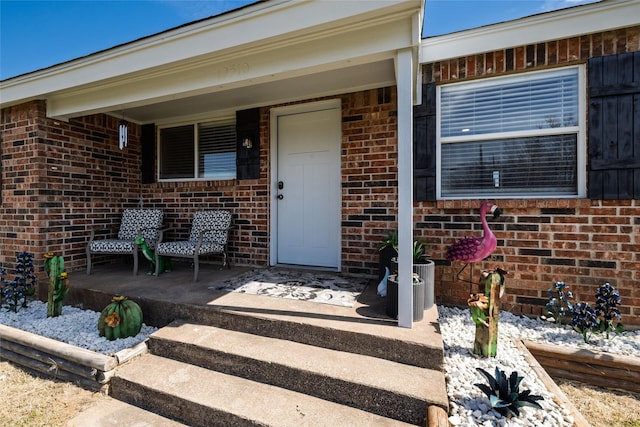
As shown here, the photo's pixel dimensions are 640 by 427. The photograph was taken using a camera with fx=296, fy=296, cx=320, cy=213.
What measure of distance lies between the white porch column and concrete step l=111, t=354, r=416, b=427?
0.74m

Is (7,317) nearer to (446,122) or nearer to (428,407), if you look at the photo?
(428,407)

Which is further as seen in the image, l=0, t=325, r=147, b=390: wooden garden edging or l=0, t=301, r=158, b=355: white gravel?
l=0, t=301, r=158, b=355: white gravel

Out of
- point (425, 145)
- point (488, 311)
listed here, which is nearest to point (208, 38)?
point (425, 145)

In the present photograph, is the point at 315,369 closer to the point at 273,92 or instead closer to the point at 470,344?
the point at 470,344

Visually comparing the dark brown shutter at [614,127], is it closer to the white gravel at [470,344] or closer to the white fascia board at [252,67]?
the white gravel at [470,344]

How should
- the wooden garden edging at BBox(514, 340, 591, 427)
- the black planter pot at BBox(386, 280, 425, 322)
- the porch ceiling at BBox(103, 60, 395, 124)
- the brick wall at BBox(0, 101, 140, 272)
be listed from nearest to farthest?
the wooden garden edging at BBox(514, 340, 591, 427) < the black planter pot at BBox(386, 280, 425, 322) < the porch ceiling at BBox(103, 60, 395, 124) < the brick wall at BBox(0, 101, 140, 272)

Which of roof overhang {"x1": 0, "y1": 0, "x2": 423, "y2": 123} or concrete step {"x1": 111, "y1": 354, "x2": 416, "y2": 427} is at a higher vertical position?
roof overhang {"x1": 0, "y1": 0, "x2": 423, "y2": 123}

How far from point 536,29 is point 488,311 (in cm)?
257

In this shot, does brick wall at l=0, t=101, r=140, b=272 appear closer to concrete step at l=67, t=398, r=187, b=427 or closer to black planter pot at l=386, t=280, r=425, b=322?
concrete step at l=67, t=398, r=187, b=427

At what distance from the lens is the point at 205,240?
3.94 meters

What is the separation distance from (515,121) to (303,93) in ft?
7.52

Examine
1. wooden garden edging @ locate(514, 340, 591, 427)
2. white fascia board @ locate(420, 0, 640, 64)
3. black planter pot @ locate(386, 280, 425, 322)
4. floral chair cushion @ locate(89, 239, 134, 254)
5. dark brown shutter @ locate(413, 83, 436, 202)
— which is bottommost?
wooden garden edging @ locate(514, 340, 591, 427)

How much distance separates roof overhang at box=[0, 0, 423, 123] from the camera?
211 centimetres

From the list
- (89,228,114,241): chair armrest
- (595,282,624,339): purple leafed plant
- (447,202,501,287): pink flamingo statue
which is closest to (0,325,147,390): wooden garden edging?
(89,228,114,241): chair armrest
